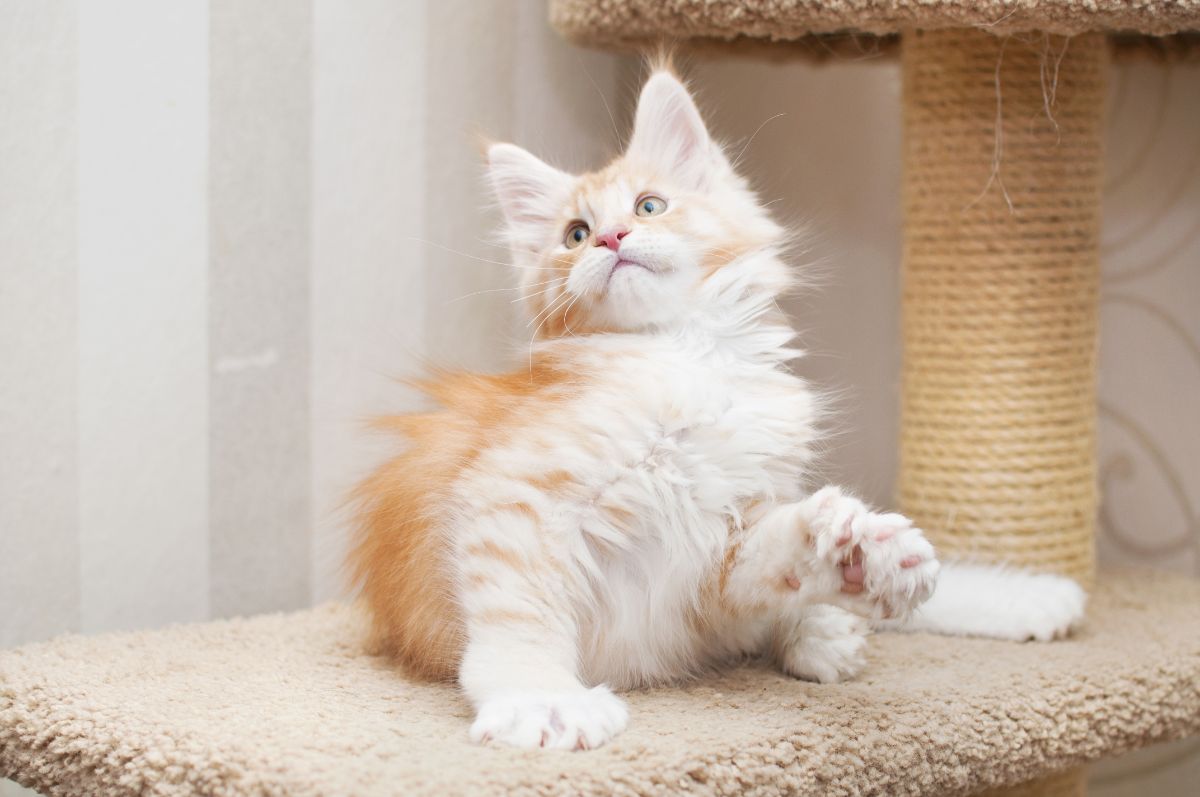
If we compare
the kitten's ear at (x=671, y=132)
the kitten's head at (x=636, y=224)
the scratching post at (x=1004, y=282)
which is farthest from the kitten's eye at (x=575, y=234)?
the scratching post at (x=1004, y=282)

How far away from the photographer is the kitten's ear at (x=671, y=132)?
3.86 feet

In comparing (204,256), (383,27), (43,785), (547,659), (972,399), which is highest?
(383,27)

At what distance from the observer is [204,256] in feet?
4.83

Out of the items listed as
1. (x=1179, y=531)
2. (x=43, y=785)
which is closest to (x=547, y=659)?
(x=43, y=785)

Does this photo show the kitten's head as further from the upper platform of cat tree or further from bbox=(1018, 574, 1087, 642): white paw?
bbox=(1018, 574, 1087, 642): white paw

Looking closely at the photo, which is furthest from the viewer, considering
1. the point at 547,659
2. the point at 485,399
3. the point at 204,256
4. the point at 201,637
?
the point at 204,256

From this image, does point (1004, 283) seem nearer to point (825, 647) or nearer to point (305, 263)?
point (825, 647)

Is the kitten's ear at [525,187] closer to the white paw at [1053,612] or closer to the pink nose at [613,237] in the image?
Result: the pink nose at [613,237]

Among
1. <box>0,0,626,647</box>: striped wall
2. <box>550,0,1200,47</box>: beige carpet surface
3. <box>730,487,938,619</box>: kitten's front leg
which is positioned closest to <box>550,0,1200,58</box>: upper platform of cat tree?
<box>550,0,1200,47</box>: beige carpet surface

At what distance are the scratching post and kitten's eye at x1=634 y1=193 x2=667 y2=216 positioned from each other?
1.46 ft

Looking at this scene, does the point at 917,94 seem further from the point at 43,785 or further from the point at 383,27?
the point at 43,785

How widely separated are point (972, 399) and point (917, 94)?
39cm

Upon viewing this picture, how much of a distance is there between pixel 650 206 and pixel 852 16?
29 cm

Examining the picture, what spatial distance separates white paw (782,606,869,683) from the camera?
1087 mm
